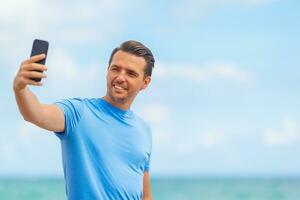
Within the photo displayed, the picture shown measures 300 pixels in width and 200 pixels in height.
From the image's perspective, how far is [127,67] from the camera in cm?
423

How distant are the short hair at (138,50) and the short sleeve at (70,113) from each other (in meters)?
0.40

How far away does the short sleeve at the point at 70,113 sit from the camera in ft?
13.0

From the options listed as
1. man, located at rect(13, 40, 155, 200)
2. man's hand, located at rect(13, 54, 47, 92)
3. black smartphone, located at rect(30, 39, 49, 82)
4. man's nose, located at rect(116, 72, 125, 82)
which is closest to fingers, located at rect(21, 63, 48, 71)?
man's hand, located at rect(13, 54, 47, 92)

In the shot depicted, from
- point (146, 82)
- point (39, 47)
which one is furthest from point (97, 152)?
point (39, 47)

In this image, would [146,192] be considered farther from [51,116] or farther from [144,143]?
[51,116]

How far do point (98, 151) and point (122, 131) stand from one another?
0.22 m

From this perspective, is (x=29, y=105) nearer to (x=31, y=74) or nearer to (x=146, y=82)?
(x=31, y=74)

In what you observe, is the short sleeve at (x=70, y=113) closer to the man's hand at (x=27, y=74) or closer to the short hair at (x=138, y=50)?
the short hair at (x=138, y=50)

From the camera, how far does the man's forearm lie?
345 centimetres

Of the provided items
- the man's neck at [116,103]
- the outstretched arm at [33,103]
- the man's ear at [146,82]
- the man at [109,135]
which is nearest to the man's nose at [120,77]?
the man at [109,135]

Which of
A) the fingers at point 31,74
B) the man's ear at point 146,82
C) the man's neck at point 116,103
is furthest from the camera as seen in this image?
the man's ear at point 146,82

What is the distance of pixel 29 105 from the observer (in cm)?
353

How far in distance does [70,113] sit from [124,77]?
1.19 feet

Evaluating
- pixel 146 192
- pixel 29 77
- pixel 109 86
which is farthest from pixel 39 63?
pixel 146 192
